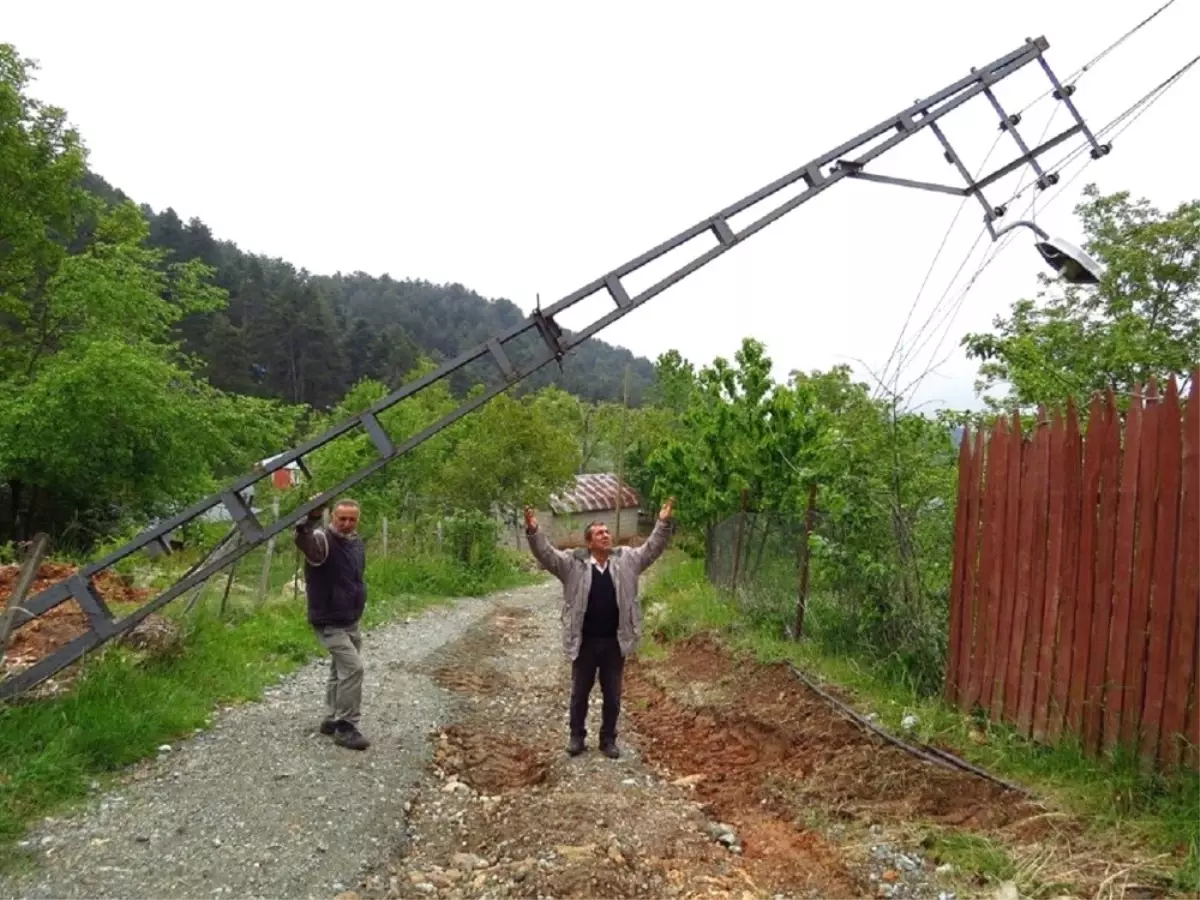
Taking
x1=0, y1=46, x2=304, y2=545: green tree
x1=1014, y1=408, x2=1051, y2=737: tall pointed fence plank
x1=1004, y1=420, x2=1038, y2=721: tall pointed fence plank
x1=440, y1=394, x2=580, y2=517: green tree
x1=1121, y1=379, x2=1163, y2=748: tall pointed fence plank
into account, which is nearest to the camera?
x1=1121, y1=379, x2=1163, y2=748: tall pointed fence plank

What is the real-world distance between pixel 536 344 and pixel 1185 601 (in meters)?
4.14

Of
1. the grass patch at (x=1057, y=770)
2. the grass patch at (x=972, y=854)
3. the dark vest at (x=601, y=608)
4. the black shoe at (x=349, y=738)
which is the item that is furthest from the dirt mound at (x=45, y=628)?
the grass patch at (x=972, y=854)

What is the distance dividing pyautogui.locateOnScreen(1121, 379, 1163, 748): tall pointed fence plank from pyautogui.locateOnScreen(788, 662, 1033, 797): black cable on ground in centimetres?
69

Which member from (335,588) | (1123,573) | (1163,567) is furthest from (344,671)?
(1163,567)

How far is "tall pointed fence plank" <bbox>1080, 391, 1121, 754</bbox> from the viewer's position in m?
4.53

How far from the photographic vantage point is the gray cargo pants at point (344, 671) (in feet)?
20.5

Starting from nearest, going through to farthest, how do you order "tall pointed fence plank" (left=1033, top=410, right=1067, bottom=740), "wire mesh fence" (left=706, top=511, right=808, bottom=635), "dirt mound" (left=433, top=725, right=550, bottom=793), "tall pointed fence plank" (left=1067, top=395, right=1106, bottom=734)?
1. "tall pointed fence plank" (left=1067, top=395, right=1106, bottom=734)
2. "tall pointed fence plank" (left=1033, top=410, right=1067, bottom=740)
3. "dirt mound" (left=433, top=725, right=550, bottom=793)
4. "wire mesh fence" (left=706, top=511, right=808, bottom=635)

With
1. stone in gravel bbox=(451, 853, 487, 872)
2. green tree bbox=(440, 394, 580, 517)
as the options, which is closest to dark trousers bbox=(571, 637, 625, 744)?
stone in gravel bbox=(451, 853, 487, 872)

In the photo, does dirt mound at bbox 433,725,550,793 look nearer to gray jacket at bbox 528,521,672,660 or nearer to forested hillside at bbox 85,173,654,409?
gray jacket at bbox 528,521,672,660

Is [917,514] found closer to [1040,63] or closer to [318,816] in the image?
[1040,63]

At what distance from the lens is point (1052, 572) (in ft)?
16.4

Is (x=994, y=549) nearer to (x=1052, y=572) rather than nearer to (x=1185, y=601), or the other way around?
(x=1052, y=572)

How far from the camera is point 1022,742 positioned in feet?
16.8

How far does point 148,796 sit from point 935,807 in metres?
4.57
